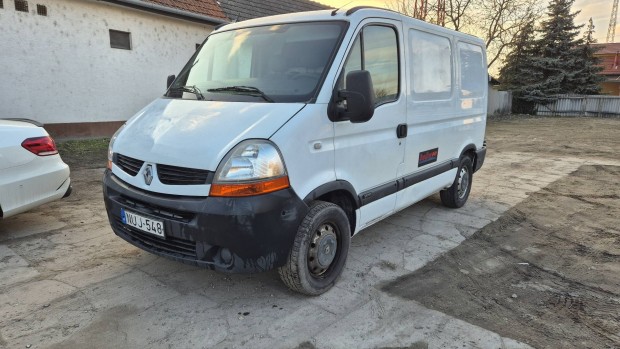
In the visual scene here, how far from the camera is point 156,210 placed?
9.31ft

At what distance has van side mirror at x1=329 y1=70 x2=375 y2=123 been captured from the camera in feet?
9.41

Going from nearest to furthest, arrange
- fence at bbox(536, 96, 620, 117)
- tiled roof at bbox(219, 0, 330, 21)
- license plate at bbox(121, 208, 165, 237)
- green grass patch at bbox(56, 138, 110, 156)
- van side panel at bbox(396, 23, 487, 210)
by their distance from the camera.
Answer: license plate at bbox(121, 208, 165, 237) < van side panel at bbox(396, 23, 487, 210) < green grass patch at bbox(56, 138, 110, 156) < tiled roof at bbox(219, 0, 330, 21) < fence at bbox(536, 96, 620, 117)

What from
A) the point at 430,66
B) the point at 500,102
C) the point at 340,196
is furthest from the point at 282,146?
the point at 500,102

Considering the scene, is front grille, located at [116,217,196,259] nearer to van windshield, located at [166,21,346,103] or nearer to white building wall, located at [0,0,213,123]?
van windshield, located at [166,21,346,103]

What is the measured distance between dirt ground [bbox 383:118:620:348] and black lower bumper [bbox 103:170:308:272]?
1171mm

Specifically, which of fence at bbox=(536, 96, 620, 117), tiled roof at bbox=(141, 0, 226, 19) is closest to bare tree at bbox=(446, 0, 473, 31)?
fence at bbox=(536, 96, 620, 117)

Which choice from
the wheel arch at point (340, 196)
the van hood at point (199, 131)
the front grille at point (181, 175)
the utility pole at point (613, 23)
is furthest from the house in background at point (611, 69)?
the front grille at point (181, 175)

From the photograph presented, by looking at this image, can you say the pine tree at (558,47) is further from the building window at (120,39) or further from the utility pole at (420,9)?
the building window at (120,39)

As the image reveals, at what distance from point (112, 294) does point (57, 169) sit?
197 centimetres

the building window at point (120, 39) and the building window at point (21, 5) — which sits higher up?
the building window at point (21, 5)

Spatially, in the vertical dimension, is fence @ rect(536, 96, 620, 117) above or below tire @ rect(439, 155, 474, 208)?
above

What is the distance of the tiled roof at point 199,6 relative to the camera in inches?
431

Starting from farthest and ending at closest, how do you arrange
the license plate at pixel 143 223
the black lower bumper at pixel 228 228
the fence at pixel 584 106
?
the fence at pixel 584 106 → the license plate at pixel 143 223 → the black lower bumper at pixel 228 228

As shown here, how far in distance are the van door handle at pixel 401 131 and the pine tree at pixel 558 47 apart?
83.3 ft
